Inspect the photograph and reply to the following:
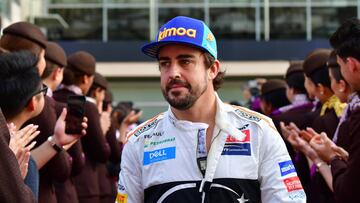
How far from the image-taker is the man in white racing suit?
12.3ft

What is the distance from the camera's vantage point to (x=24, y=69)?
14.4ft

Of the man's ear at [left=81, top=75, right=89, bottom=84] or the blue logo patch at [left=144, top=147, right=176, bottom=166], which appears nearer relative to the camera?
the blue logo patch at [left=144, top=147, right=176, bottom=166]

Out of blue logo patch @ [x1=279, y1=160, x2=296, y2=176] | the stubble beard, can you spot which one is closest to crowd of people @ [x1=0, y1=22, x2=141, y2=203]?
the stubble beard

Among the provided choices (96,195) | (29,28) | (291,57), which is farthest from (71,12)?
(29,28)

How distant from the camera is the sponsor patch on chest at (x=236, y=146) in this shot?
3.80m

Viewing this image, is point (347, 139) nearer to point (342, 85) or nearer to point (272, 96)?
point (342, 85)

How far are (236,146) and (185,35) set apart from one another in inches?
23.3

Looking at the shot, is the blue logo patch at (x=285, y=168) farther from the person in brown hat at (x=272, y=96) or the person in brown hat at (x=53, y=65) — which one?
the person in brown hat at (x=272, y=96)

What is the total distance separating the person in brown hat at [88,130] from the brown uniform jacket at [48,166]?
4.43 ft

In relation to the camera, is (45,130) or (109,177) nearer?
(45,130)

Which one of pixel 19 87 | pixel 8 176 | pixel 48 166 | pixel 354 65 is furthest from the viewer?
pixel 48 166

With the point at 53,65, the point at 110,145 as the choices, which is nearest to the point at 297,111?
the point at 110,145

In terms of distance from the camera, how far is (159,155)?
12.6 feet

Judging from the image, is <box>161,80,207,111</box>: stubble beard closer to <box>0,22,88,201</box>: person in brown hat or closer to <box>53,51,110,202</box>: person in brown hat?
<box>0,22,88,201</box>: person in brown hat
